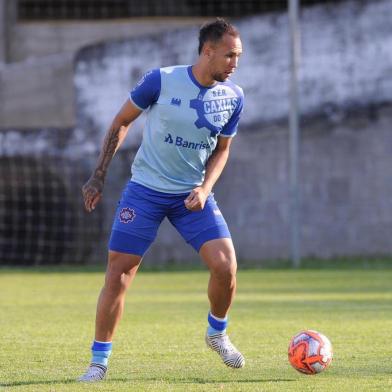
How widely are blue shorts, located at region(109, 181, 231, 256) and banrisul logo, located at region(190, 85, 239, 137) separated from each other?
507 millimetres

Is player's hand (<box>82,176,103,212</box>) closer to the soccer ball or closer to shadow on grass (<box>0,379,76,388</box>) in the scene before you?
shadow on grass (<box>0,379,76,388</box>)

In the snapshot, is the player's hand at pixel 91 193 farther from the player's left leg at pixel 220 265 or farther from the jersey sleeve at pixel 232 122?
the jersey sleeve at pixel 232 122

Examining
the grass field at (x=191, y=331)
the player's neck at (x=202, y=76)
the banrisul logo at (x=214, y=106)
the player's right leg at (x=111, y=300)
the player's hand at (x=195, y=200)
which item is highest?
the player's neck at (x=202, y=76)

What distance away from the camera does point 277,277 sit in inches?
744

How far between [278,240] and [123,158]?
124 inches

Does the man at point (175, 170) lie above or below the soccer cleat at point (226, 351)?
above

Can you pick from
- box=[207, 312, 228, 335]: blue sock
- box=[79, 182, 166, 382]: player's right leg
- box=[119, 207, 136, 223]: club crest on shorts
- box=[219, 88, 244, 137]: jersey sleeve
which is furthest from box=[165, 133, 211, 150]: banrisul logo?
box=[207, 312, 228, 335]: blue sock

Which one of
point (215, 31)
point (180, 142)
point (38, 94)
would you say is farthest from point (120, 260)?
point (38, 94)

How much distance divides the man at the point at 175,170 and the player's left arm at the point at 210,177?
1cm

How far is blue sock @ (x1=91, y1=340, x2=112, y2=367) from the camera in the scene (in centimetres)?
798

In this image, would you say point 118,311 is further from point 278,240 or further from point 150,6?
point 150,6

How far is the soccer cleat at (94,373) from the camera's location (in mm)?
7828

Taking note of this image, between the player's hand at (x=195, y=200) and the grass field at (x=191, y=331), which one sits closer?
the grass field at (x=191, y=331)

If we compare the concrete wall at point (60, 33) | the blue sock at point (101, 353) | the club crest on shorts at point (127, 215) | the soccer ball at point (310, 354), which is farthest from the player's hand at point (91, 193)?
the concrete wall at point (60, 33)
